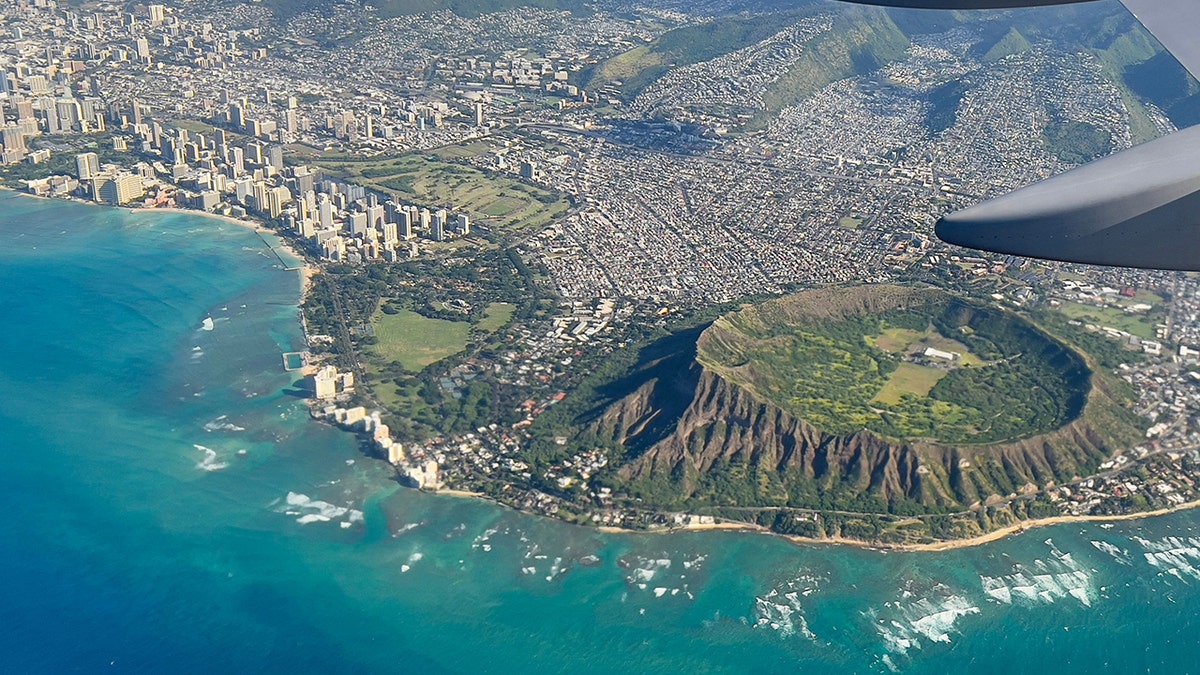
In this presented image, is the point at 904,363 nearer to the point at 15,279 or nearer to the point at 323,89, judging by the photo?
the point at 15,279

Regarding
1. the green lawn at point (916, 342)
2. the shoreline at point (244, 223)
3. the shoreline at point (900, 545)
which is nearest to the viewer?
the shoreline at point (900, 545)

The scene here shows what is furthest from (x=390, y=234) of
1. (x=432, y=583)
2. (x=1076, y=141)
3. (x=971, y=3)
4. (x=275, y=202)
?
(x=971, y=3)

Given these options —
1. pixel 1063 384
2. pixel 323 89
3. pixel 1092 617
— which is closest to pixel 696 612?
pixel 1092 617

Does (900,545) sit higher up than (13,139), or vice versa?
(13,139)

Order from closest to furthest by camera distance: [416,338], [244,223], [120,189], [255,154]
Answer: [416,338] → [244,223] → [120,189] → [255,154]

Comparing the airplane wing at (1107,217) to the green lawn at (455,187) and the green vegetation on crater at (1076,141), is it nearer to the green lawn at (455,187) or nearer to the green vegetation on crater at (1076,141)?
the green lawn at (455,187)

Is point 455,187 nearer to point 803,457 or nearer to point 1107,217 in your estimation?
point 803,457

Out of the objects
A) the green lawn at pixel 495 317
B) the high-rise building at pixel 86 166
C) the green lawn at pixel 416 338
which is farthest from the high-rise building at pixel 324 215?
the high-rise building at pixel 86 166
